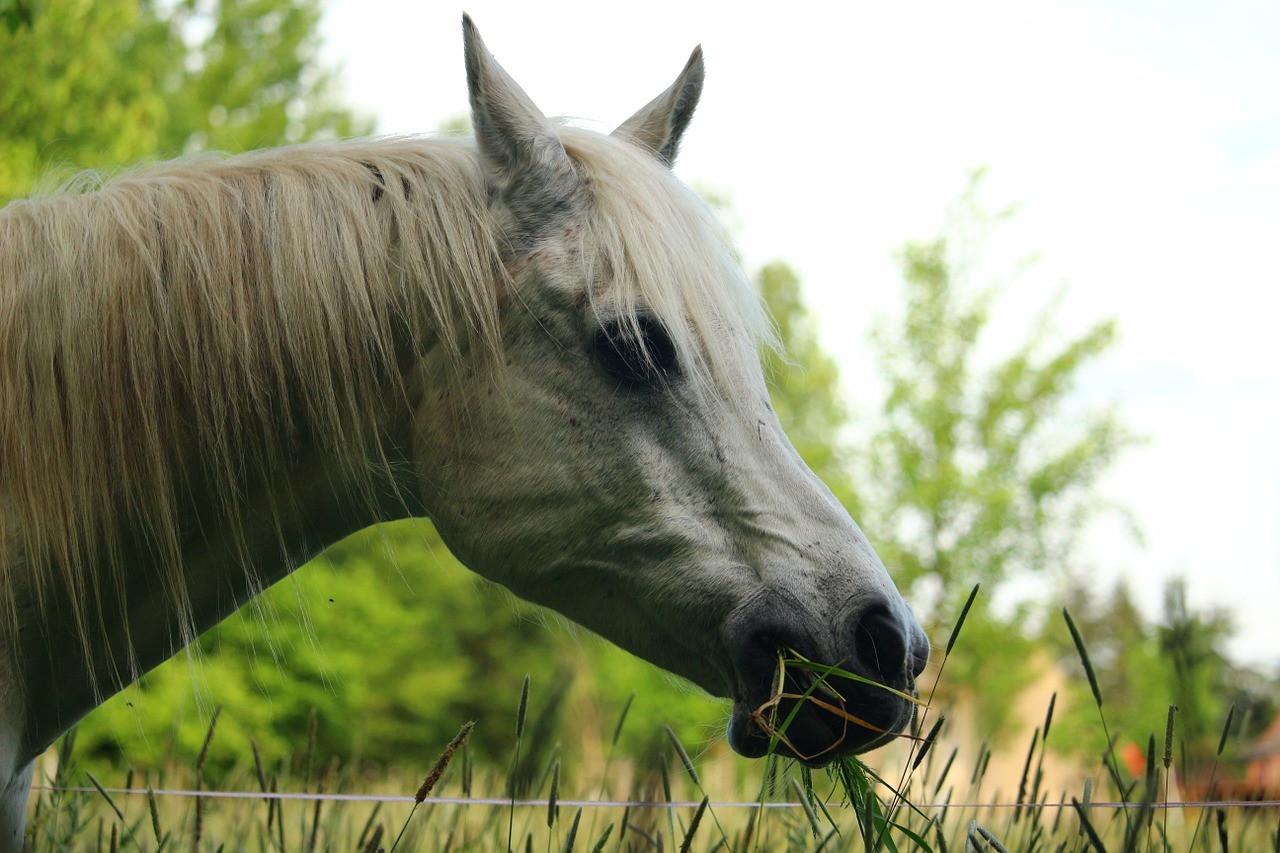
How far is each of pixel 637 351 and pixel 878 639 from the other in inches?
33.1

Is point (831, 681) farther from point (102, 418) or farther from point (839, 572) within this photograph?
point (102, 418)

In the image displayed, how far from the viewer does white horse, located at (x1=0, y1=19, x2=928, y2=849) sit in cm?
212

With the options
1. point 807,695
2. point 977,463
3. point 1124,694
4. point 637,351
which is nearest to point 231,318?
point 637,351

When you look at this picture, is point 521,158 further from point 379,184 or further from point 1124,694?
point 1124,694

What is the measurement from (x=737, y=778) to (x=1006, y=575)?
636 inches

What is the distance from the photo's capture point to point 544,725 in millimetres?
1934

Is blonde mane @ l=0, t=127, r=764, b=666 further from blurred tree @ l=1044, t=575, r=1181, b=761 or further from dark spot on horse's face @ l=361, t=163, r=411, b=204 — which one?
blurred tree @ l=1044, t=575, r=1181, b=761

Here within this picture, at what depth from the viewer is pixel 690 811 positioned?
394 cm

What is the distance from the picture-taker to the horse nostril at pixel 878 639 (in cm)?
197

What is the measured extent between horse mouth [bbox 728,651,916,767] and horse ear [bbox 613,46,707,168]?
1722 mm

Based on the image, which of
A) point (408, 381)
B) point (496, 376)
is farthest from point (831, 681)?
point (408, 381)

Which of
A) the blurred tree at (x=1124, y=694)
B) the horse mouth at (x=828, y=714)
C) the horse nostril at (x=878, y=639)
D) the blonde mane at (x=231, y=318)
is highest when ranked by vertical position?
the blonde mane at (x=231, y=318)

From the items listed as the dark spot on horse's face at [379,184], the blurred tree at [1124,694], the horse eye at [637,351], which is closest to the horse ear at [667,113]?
the dark spot on horse's face at [379,184]

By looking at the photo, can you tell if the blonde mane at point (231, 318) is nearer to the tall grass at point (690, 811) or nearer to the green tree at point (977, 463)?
the tall grass at point (690, 811)
